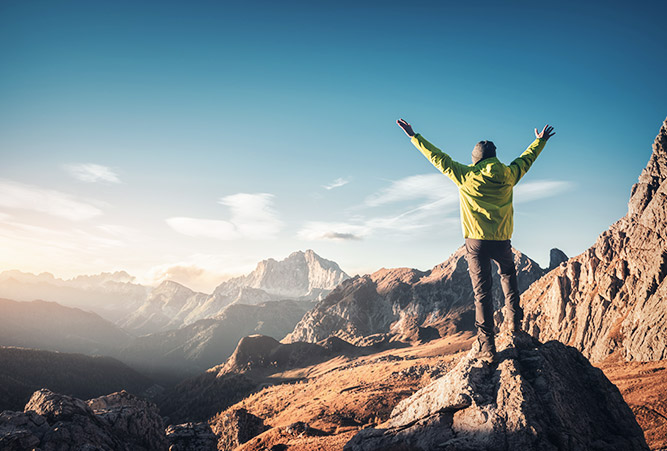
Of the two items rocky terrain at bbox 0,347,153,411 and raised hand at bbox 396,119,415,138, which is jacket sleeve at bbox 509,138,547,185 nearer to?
raised hand at bbox 396,119,415,138

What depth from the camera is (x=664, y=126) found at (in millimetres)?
47500

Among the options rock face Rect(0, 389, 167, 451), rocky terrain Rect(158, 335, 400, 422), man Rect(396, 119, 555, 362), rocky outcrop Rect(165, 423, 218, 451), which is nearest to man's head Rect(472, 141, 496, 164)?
man Rect(396, 119, 555, 362)

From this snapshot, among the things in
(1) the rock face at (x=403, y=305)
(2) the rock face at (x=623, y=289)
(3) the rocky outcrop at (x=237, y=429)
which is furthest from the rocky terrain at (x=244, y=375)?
(2) the rock face at (x=623, y=289)

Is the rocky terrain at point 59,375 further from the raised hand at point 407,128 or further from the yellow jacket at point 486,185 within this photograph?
the yellow jacket at point 486,185

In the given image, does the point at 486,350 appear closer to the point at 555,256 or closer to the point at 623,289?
the point at 623,289

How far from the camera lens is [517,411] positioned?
5.61 meters

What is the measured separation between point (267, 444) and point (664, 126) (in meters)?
67.4

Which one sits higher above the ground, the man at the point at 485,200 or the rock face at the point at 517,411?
the man at the point at 485,200

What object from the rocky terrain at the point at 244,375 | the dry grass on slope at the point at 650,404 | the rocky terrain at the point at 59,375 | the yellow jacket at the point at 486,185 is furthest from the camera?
the rocky terrain at the point at 59,375

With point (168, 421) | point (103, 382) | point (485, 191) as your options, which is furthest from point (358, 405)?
point (103, 382)

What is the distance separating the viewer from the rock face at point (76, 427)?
910cm

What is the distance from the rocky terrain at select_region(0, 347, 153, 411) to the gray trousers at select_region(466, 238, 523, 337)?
8404 centimetres

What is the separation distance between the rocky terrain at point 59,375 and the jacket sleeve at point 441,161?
84.5 m

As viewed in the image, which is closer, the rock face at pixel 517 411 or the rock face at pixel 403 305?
the rock face at pixel 517 411
